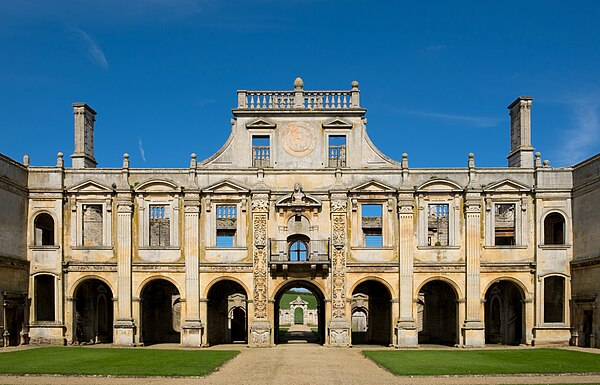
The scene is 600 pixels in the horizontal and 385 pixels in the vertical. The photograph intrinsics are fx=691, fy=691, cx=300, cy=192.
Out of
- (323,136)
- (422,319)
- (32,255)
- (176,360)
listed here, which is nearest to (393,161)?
(323,136)

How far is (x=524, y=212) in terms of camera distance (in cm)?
3806

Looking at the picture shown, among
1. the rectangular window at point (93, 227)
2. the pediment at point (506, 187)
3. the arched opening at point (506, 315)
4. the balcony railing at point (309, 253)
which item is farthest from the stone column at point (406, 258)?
the rectangular window at point (93, 227)

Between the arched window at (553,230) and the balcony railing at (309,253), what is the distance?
42.1 feet

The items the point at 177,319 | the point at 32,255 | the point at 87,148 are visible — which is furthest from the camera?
the point at 177,319

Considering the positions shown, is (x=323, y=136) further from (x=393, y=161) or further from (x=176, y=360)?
(x=176, y=360)

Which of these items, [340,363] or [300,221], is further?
[300,221]

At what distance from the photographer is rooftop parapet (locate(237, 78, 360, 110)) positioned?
129 feet

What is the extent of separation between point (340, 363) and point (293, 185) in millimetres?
12852

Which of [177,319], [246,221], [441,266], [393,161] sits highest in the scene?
[393,161]

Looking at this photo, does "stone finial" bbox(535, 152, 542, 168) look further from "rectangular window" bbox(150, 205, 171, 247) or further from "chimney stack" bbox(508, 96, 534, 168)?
"rectangular window" bbox(150, 205, 171, 247)

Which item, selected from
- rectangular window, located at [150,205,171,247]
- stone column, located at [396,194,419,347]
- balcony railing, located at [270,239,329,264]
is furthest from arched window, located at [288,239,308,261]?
rectangular window, located at [150,205,171,247]

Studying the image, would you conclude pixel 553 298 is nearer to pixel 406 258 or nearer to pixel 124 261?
pixel 406 258

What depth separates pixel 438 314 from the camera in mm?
43531

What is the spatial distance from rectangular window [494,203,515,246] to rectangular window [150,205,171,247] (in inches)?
764
